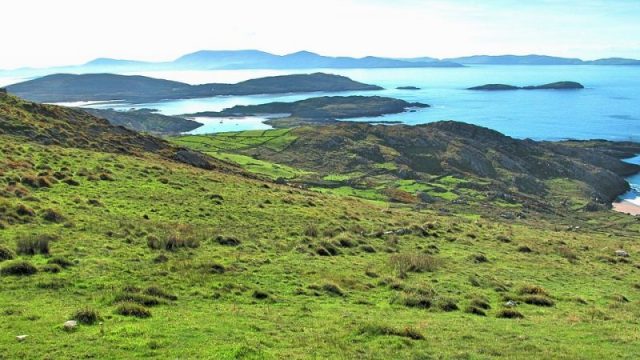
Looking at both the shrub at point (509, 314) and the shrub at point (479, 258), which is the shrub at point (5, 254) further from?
the shrub at point (479, 258)

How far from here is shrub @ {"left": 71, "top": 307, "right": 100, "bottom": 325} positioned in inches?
604

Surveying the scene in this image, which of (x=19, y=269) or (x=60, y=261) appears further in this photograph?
(x=60, y=261)

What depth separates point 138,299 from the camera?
58.1 ft

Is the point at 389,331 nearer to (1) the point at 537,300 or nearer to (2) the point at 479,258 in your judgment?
(1) the point at 537,300

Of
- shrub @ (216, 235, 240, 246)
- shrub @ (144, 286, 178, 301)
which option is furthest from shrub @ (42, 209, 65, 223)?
shrub @ (144, 286, 178, 301)

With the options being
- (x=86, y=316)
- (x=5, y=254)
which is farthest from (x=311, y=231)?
(x=86, y=316)

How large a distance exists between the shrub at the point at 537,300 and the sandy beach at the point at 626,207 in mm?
86707

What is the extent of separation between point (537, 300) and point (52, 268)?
19.8m

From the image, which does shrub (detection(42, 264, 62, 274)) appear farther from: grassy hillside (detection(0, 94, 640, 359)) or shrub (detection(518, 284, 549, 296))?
shrub (detection(518, 284, 549, 296))

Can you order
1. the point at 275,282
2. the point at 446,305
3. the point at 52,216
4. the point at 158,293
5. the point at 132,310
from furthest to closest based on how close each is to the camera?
the point at 52,216
the point at 275,282
the point at 446,305
the point at 158,293
the point at 132,310

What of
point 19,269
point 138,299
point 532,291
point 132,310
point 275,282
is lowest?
point 532,291

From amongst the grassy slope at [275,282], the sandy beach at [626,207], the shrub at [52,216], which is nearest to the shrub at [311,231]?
the grassy slope at [275,282]

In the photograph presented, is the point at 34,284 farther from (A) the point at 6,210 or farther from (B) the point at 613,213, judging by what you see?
(B) the point at 613,213

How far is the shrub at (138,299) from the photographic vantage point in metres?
17.6
